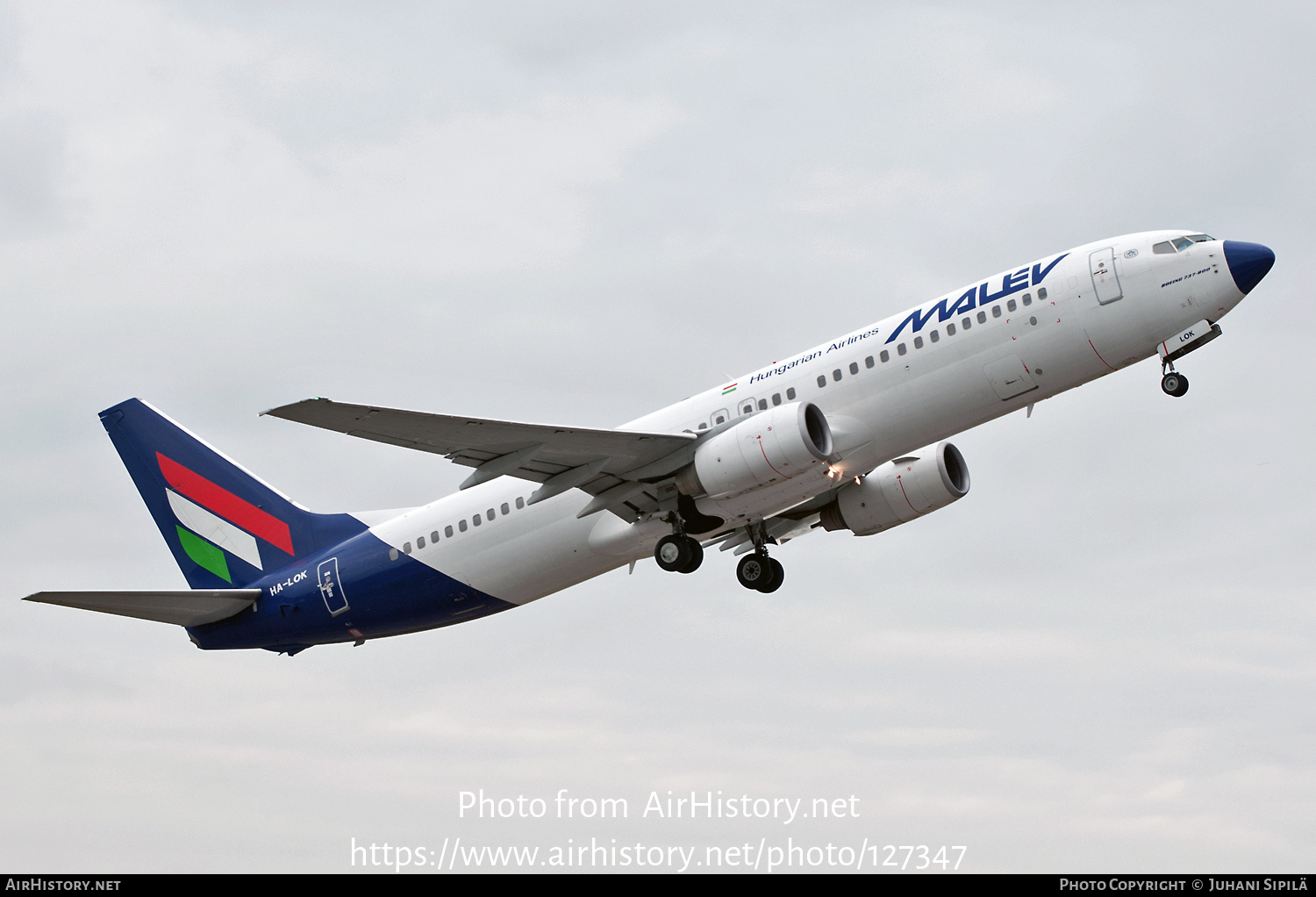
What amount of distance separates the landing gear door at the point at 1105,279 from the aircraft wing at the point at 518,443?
910 cm

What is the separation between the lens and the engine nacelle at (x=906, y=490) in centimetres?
3416

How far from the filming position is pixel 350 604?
112 ft

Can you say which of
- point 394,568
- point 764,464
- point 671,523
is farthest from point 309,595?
point 764,464

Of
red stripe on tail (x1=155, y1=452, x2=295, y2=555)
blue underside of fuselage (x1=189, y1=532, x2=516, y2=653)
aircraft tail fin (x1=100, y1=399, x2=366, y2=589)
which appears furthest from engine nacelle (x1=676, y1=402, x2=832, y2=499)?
red stripe on tail (x1=155, y1=452, x2=295, y2=555)

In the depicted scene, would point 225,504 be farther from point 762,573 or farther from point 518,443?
point 762,573

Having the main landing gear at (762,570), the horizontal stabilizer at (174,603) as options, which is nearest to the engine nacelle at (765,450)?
the main landing gear at (762,570)

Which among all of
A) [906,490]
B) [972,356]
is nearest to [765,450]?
A: [972,356]

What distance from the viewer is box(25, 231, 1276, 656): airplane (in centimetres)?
2786

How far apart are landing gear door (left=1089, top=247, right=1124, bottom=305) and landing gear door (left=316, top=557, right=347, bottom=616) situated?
19518mm

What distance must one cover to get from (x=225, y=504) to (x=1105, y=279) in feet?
79.8

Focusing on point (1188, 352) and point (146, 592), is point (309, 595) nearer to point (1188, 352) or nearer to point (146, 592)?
point (146, 592)

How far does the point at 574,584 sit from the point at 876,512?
8001 millimetres

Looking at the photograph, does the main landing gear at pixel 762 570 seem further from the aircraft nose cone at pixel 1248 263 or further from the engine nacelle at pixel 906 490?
the aircraft nose cone at pixel 1248 263

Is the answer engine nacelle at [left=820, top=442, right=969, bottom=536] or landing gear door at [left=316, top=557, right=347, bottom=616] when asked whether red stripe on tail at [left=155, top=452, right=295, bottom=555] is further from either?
engine nacelle at [left=820, top=442, right=969, bottom=536]
